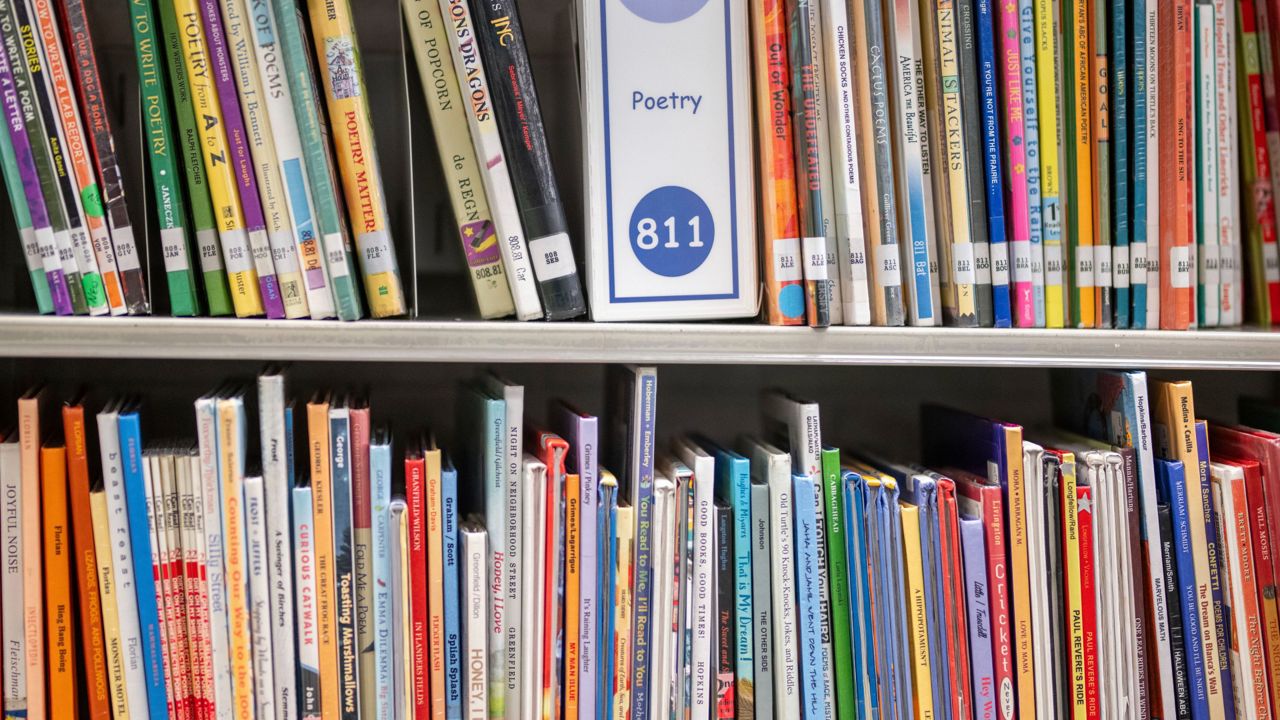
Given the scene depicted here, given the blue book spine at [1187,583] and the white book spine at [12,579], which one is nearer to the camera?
the white book spine at [12,579]

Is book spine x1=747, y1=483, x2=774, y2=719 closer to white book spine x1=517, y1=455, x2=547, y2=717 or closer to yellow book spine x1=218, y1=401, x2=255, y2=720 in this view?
white book spine x1=517, y1=455, x2=547, y2=717

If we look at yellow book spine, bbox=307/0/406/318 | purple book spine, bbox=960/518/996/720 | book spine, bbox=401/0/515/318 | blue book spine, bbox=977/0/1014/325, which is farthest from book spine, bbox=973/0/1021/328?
yellow book spine, bbox=307/0/406/318

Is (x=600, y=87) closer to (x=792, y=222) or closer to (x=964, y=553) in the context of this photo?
(x=792, y=222)

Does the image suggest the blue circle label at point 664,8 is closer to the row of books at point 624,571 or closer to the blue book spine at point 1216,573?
the row of books at point 624,571

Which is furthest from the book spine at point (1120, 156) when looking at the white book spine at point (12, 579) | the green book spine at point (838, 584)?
the white book spine at point (12, 579)

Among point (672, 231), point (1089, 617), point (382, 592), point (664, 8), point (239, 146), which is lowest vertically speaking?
point (1089, 617)

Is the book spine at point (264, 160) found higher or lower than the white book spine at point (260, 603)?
higher

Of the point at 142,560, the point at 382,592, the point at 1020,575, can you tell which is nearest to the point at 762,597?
the point at 1020,575

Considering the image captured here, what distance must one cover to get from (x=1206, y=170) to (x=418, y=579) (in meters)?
0.91

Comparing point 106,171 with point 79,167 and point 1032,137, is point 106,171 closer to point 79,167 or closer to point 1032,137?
point 79,167

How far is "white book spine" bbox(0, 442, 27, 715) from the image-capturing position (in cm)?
86

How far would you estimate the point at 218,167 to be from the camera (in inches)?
→ 34.5

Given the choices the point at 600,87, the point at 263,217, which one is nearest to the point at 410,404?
the point at 263,217

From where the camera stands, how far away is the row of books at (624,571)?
87 centimetres
